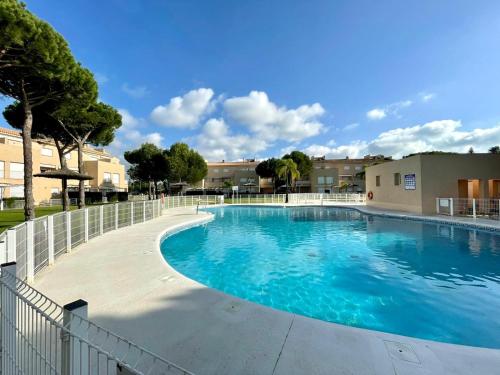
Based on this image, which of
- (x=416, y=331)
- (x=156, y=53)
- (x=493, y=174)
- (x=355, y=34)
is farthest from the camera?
(x=493, y=174)

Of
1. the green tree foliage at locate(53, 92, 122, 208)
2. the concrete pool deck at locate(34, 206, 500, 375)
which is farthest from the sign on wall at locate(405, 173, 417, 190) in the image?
the green tree foliage at locate(53, 92, 122, 208)

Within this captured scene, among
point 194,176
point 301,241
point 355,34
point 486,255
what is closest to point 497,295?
point 486,255

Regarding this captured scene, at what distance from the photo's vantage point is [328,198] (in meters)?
33.1

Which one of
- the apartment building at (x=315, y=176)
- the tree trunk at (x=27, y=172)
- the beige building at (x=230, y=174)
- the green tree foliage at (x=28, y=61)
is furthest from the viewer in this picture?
the beige building at (x=230, y=174)

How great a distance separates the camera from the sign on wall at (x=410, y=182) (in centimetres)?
1741

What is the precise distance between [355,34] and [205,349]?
15307mm

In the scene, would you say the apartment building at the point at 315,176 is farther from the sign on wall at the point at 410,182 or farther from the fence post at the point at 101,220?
the fence post at the point at 101,220

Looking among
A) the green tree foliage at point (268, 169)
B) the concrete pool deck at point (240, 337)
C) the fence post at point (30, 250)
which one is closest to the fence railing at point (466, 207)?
the concrete pool deck at point (240, 337)

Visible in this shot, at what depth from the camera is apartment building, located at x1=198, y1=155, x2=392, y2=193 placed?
53403mm

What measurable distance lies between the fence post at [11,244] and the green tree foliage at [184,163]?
111 ft

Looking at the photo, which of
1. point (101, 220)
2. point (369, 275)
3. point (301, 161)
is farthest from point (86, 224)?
point (301, 161)

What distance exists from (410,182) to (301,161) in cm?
3330

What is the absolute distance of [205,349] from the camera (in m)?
2.64

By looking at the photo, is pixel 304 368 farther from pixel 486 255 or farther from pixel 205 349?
pixel 486 255
